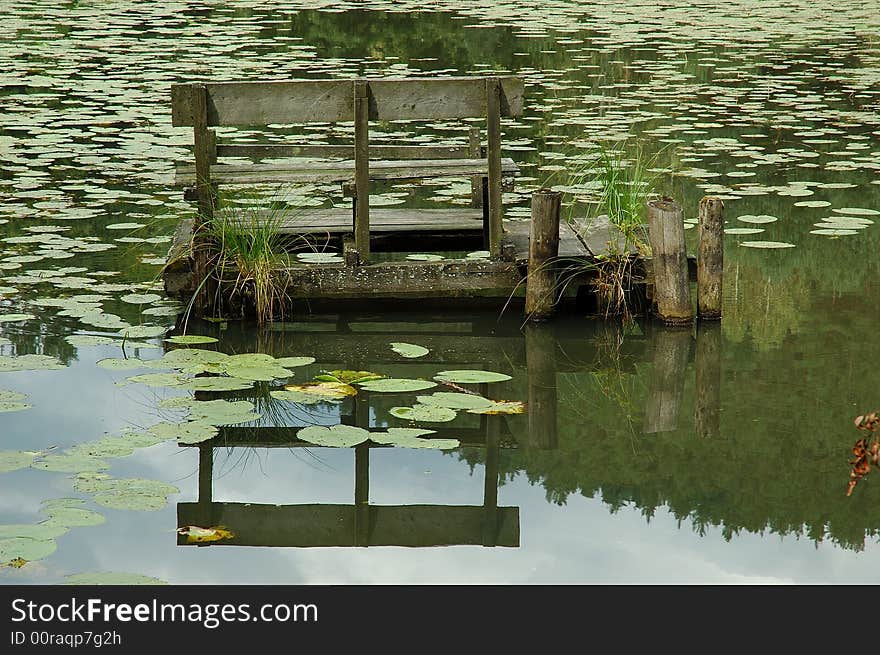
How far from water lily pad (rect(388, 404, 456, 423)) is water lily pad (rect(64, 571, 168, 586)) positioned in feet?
4.68

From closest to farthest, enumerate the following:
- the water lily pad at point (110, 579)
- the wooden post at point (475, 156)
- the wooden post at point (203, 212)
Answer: the water lily pad at point (110, 579) → the wooden post at point (203, 212) → the wooden post at point (475, 156)

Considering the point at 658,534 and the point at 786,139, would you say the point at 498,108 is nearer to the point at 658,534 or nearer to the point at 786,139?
the point at 658,534

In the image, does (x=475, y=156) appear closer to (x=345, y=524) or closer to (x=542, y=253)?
(x=542, y=253)

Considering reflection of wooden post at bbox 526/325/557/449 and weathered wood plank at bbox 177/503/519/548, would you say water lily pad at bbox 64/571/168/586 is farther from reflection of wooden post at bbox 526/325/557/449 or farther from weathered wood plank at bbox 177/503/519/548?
reflection of wooden post at bbox 526/325/557/449

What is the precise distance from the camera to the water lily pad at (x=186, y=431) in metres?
4.47

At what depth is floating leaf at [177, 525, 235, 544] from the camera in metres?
3.85

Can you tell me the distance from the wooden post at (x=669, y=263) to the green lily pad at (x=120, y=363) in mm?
2418

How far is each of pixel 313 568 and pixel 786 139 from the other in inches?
302

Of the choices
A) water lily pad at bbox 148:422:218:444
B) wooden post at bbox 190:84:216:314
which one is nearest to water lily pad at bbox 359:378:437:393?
water lily pad at bbox 148:422:218:444

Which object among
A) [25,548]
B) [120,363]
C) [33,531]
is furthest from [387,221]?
[25,548]

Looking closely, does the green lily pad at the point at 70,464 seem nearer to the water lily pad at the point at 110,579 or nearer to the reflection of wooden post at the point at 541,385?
the water lily pad at the point at 110,579

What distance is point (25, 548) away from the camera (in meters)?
3.67

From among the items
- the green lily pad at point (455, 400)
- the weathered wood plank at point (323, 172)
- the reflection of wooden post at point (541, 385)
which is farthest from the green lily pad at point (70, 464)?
the weathered wood plank at point (323, 172)

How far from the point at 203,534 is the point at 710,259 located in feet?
9.76
